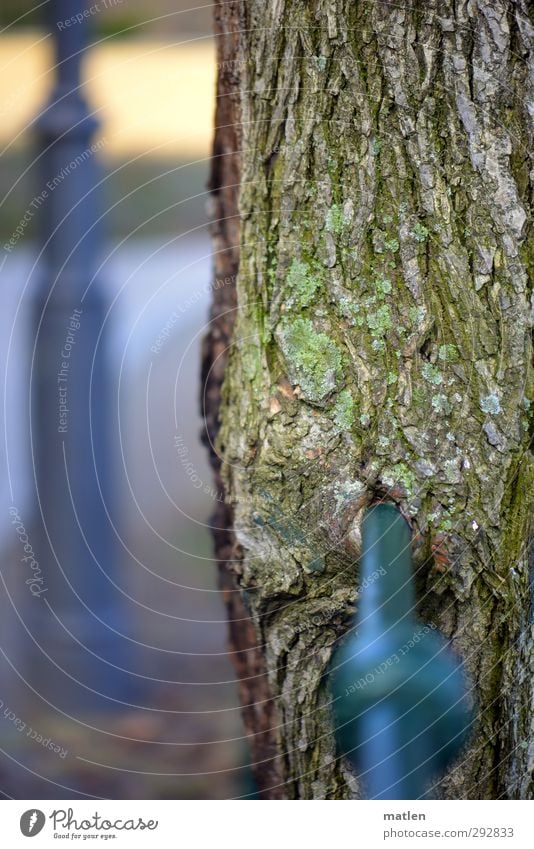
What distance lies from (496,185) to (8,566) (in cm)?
113

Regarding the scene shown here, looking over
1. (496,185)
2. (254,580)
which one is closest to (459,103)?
(496,185)

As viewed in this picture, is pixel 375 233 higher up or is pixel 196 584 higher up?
pixel 375 233

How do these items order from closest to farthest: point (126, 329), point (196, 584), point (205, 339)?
point (205, 339) < point (126, 329) < point (196, 584)

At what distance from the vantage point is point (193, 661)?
1509 mm

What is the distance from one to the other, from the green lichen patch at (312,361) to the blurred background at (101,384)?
266mm

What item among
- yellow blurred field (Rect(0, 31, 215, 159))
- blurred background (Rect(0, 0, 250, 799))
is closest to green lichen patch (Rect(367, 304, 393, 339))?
blurred background (Rect(0, 0, 250, 799))

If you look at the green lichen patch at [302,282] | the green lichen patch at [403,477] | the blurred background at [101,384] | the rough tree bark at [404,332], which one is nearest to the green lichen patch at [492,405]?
the rough tree bark at [404,332]

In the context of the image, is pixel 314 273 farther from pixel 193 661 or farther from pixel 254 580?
pixel 193 661

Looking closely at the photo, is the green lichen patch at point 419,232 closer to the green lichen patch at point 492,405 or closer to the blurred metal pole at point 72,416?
the green lichen patch at point 492,405

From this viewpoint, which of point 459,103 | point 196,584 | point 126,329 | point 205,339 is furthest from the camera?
point 196,584

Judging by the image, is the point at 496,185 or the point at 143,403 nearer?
the point at 496,185

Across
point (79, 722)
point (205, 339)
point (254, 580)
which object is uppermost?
point (205, 339)

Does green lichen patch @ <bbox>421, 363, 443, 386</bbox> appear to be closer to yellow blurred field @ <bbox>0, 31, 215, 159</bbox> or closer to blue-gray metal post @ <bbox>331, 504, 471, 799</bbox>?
blue-gray metal post @ <bbox>331, 504, 471, 799</bbox>
